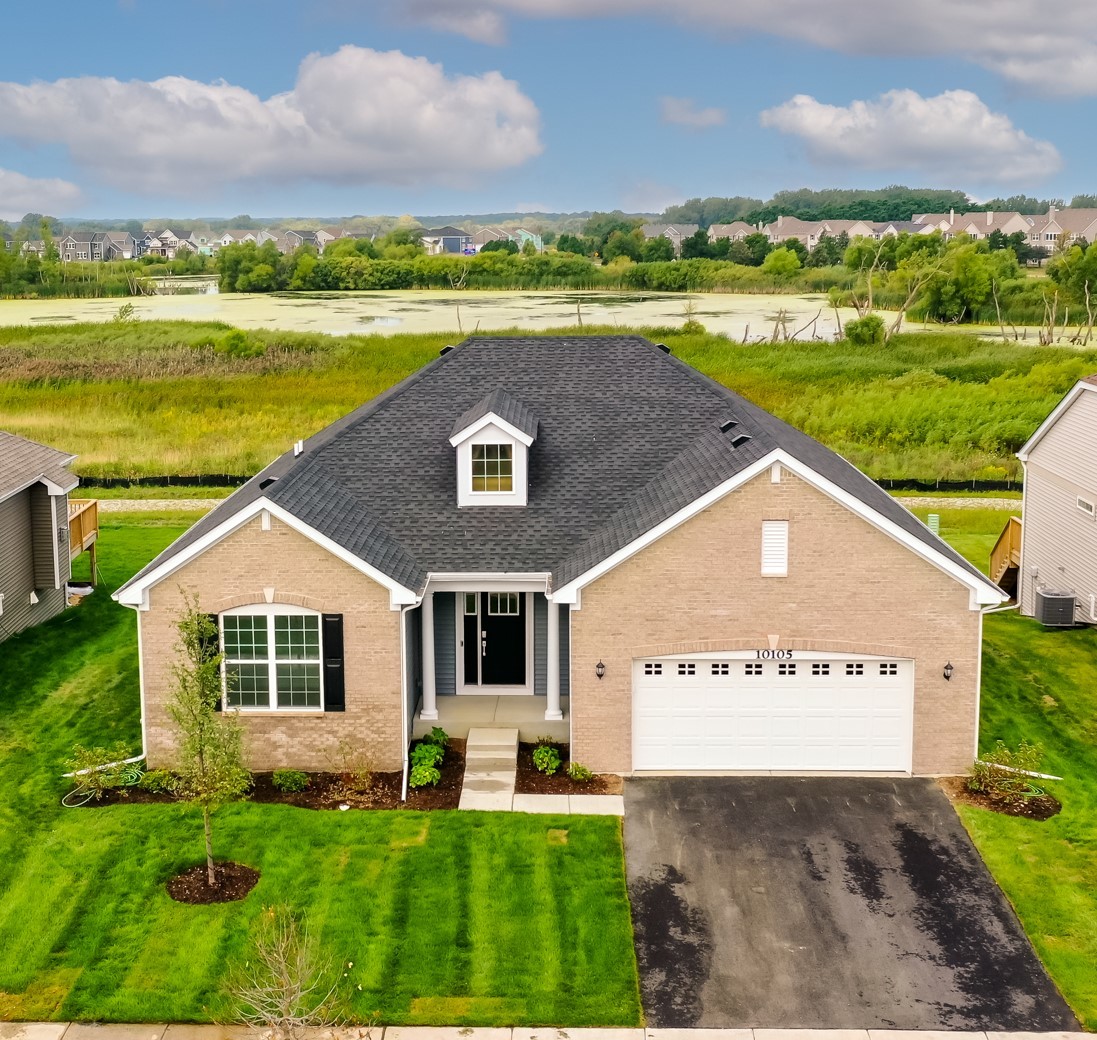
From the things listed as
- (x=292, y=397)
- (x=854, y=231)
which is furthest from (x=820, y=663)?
(x=854, y=231)

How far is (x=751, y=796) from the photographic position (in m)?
19.2

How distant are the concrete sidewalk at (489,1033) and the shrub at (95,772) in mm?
6107

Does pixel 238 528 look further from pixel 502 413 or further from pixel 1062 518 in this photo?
pixel 1062 518

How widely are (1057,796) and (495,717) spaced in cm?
946

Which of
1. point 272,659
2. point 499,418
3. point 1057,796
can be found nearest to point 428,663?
point 272,659

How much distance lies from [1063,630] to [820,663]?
10800mm

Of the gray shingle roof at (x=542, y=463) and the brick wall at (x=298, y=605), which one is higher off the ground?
the gray shingle roof at (x=542, y=463)

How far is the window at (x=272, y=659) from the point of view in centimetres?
1970

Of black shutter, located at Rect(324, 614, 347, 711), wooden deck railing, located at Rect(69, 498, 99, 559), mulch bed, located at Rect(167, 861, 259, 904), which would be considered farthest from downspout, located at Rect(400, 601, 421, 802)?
wooden deck railing, located at Rect(69, 498, 99, 559)

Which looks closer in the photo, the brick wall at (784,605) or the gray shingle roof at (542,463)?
the brick wall at (784,605)

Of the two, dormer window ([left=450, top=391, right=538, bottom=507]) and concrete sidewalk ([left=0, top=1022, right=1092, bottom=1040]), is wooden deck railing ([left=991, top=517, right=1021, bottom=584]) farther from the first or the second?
concrete sidewalk ([left=0, top=1022, right=1092, bottom=1040])

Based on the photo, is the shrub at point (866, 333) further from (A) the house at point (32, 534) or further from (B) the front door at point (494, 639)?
(B) the front door at point (494, 639)

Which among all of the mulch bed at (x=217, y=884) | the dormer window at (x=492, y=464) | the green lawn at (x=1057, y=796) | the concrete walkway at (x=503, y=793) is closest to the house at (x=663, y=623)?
the concrete walkway at (x=503, y=793)

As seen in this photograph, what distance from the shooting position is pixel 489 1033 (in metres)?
13.5
